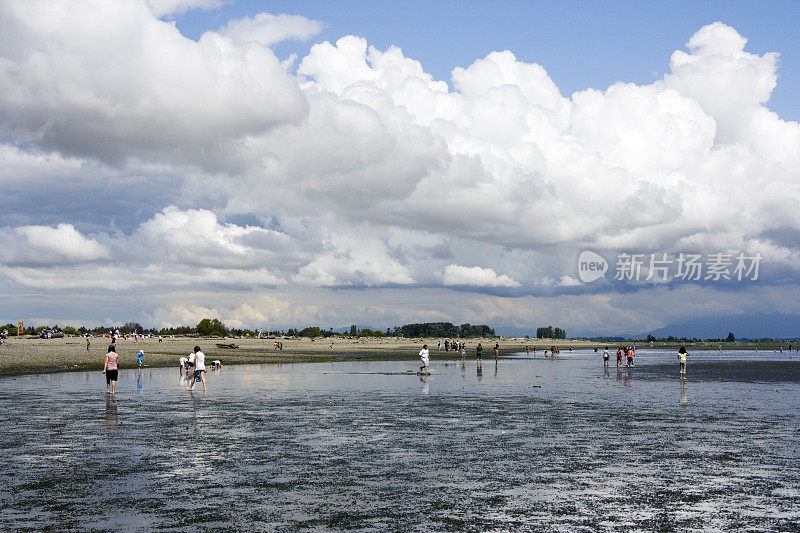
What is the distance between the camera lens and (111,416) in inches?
964

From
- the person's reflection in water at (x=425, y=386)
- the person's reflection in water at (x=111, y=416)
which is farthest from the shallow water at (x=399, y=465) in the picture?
the person's reflection in water at (x=425, y=386)

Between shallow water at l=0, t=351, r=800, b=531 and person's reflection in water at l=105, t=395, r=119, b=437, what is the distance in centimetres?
12

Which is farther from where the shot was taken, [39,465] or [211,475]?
[39,465]

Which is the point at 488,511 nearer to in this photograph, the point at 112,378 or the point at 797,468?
the point at 797,468

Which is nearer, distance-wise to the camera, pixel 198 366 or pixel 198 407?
pixel 198 407

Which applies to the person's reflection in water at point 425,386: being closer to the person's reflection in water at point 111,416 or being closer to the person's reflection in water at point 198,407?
the person's reflection in water at point 198,407

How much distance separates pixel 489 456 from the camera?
1662 centimetres

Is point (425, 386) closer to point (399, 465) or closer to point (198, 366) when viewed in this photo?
point (198, 366)

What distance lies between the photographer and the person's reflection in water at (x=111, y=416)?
20703 millimetres

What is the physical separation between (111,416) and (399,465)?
547 inches

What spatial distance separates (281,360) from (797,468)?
70040 millimetres

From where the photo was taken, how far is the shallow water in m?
11.1

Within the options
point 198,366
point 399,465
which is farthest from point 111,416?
point 399,465

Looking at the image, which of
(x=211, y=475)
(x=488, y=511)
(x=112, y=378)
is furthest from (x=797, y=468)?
(x=112, y=378)
